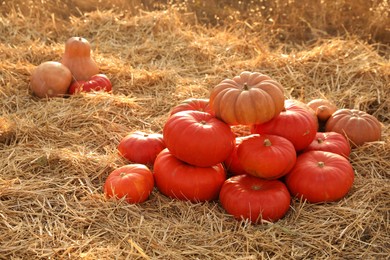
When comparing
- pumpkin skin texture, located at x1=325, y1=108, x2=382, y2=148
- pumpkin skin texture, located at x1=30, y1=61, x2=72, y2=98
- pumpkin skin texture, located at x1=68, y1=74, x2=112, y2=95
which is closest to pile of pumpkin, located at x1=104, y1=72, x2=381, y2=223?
pumpkin skin texture, located at x1=325, y1=108, x2=382, y2=148

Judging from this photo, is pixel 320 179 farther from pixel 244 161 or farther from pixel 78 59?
pixel 78 59

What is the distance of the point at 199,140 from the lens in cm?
346

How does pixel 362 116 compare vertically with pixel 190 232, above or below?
above

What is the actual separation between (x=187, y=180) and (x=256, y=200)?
48cm

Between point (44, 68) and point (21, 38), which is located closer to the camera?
point (44, 68)

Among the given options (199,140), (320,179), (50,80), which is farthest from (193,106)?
(50,80)

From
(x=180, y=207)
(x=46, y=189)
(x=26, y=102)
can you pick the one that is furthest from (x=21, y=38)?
(x=180, y=207)

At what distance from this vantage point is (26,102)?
5.16 meters

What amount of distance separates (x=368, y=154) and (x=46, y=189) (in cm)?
240

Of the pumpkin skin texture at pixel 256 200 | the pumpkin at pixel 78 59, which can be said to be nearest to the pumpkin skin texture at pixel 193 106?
the pumpkin skin texture at pixel 256 200

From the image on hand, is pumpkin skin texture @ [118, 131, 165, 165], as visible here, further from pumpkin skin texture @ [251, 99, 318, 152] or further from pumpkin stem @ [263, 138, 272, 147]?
pumpkin stem @ [263, 138, 272, 147]

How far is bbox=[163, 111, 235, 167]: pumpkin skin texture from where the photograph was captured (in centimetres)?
347

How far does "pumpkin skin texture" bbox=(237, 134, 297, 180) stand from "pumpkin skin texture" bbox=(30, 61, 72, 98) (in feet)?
7.50

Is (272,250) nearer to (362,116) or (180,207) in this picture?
(180,207)
